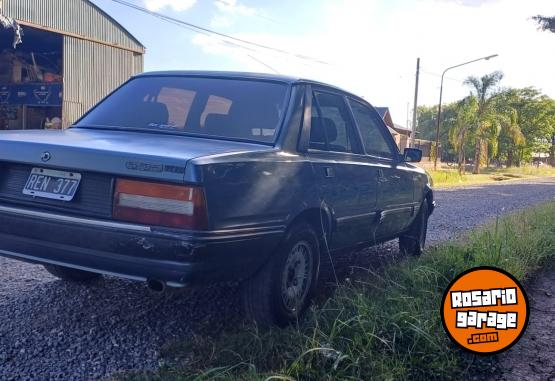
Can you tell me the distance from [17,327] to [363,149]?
2811 mm

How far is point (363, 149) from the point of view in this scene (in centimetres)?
441

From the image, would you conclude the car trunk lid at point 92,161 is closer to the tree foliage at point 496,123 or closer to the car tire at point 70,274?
the car tire at point 70,274

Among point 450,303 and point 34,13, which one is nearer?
point 450,303

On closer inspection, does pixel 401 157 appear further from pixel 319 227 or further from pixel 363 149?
pixel 319 227

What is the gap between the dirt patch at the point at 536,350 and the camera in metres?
2.90

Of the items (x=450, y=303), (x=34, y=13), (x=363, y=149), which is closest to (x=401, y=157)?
(x=363, y=149)

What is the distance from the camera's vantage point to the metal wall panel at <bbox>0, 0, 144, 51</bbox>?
18203mm

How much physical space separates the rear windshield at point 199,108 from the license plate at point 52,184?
2.82 ft

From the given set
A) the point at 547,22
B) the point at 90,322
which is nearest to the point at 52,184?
the point at 90,322

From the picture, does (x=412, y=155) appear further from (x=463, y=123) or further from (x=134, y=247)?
(x=463, y=123)

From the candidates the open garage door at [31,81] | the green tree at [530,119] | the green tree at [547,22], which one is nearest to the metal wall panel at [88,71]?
the open garage door at [31,81]
